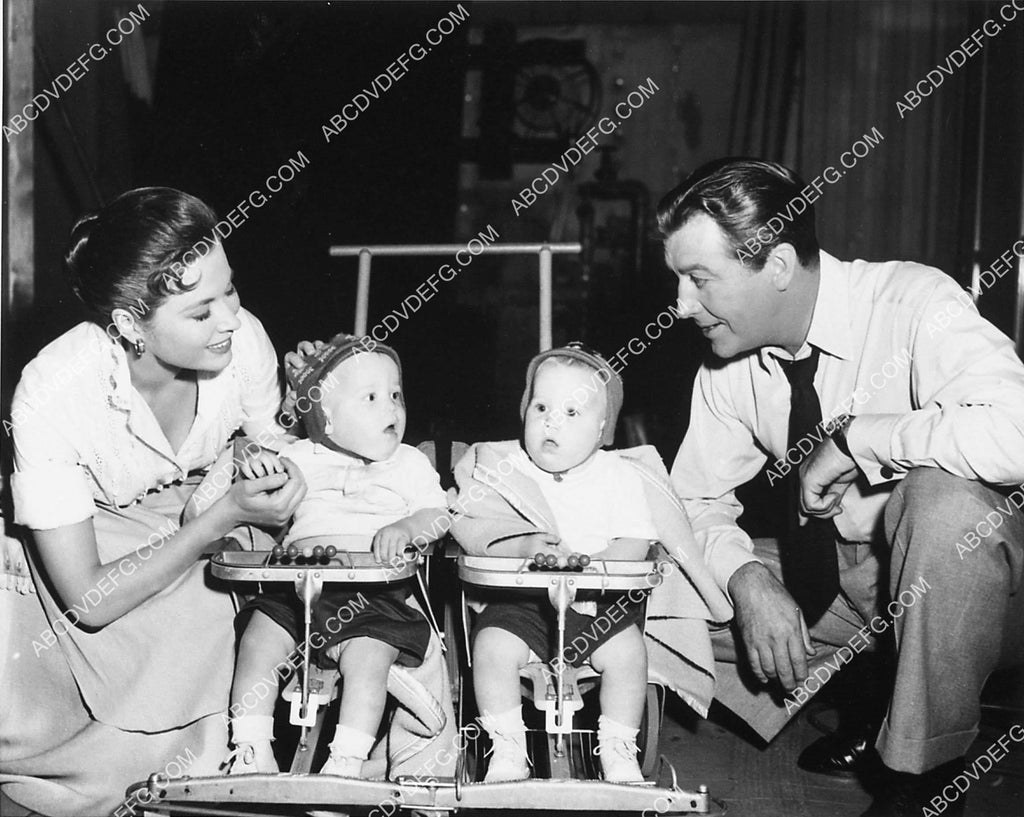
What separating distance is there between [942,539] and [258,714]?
1.30 metres

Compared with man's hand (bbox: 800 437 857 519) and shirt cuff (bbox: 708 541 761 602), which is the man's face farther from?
shirt cuff (bbox: 708 541 761 602)

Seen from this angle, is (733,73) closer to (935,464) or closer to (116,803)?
(935,464)

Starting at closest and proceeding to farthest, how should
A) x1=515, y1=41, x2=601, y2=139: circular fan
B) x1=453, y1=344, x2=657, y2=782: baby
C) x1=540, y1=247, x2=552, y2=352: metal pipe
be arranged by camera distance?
x1=453, y1=344, x2=657, y2=782: baby → x1=540, y1=247, x2=552, y2=352: metal pipe → x1=515, y1=41, x2=601, y2=139: circular fan

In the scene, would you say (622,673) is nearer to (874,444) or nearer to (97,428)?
(874,444)

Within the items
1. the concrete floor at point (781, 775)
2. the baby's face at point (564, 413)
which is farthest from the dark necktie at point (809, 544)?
the baby's face at point (564, 413)

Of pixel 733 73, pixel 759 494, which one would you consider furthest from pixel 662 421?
pixel 733 73

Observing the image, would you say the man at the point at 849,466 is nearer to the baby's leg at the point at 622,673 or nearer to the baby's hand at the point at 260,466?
the baby's leg at the point at 622,673

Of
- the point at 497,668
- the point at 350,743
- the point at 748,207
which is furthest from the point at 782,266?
the point at 350,743

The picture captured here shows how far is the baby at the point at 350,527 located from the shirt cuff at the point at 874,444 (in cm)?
84

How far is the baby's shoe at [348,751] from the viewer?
6.13ft

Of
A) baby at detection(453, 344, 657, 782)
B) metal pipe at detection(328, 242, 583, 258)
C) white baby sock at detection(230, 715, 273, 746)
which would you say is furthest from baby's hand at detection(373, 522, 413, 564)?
metal pipe at detection(328, 242, 583, 258)

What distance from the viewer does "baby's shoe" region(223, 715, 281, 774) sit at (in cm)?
190

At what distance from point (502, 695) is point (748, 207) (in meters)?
1.14

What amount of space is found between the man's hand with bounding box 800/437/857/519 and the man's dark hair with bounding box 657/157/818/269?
16.9 inches
